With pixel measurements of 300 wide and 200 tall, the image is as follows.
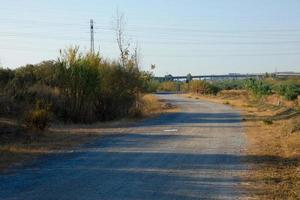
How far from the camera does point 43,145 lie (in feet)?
64.3

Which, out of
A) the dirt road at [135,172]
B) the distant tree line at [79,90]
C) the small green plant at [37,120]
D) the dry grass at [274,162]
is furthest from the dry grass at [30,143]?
the distant tree line at [79,90]

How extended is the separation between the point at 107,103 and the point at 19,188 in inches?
999

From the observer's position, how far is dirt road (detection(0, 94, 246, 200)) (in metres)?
11.1

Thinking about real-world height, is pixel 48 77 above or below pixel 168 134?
above

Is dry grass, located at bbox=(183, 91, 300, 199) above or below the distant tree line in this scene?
below

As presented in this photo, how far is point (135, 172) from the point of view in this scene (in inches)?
540

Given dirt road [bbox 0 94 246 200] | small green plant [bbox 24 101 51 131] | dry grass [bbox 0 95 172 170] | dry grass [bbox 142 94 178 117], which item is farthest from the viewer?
dry grass [bbox 142 94 178 117]

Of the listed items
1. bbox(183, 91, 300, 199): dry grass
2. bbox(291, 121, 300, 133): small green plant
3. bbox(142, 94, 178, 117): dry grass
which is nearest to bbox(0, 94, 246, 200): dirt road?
bbox(183, 91, 300, 199): dry grass

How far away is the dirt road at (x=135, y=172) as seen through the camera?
1108 cm

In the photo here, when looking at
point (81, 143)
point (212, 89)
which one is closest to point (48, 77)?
point (81, 143)

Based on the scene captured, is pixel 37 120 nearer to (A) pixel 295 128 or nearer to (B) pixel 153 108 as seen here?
(A) pixel 295 128

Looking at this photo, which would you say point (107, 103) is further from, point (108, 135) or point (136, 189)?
point (136, 189)

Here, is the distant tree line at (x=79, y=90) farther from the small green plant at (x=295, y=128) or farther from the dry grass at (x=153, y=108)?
the small green plant at (x=295, y=128)

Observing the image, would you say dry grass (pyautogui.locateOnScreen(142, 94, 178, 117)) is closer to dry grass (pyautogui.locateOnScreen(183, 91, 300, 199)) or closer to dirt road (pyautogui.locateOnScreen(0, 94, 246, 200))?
dry grass (pyautogui.locateOnScreen(183, 91, 300, 199))
